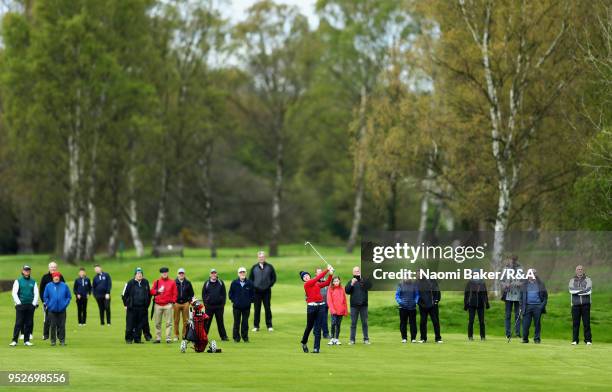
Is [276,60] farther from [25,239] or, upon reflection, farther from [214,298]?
[214,298]

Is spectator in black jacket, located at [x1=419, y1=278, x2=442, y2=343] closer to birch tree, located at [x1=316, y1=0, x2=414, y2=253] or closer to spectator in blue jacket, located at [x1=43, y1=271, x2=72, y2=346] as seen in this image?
spectator in blue jacket, located at [x1=43, y1=271, x2=72, y2=346]

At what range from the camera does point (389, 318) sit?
40.5m

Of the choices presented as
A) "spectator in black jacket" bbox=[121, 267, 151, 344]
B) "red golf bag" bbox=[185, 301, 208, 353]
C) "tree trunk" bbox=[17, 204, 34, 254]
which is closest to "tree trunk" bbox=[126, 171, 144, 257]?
"tree trunk" bbox=[17, 204, 34, 254]

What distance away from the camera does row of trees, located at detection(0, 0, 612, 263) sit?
159 feet

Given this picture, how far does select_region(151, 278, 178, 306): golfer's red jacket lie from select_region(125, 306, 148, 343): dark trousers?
506mm

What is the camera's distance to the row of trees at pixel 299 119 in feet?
159

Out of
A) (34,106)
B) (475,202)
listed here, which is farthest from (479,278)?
(34,106)

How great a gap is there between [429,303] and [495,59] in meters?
18.0

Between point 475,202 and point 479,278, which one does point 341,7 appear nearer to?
point 475,202

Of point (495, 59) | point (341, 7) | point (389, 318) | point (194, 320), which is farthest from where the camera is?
point (341, 7)

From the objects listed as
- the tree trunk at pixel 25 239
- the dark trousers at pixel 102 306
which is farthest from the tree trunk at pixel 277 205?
the dark trousers at pixel 102 306

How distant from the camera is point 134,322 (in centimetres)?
3266

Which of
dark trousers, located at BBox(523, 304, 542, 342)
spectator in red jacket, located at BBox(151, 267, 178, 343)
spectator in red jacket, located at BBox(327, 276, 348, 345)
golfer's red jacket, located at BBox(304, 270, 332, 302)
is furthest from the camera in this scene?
dark trousers, located at BBox(523, 304, 542, 342)

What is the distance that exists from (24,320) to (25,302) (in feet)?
1.60
